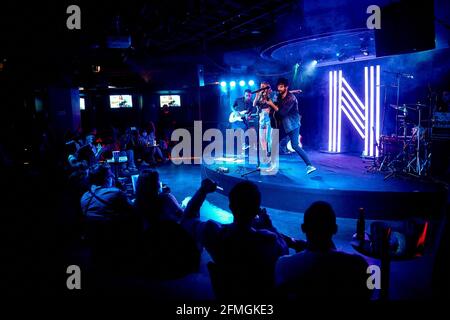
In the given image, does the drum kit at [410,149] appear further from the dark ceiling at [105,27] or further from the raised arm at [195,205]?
the raised arm at [195,205]

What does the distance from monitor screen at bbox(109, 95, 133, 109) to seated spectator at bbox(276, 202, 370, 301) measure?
736 inches

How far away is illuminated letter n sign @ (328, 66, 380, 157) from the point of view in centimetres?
921

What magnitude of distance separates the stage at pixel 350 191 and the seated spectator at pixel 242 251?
3165 mm

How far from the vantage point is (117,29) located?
8078 millimetres

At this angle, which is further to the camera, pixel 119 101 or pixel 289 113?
pixel 119 101

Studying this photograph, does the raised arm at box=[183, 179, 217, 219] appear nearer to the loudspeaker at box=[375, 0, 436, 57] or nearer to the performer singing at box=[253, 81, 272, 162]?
the performer singing at box=[253, 81, 272, 162]

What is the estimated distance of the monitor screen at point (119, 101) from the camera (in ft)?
62.9

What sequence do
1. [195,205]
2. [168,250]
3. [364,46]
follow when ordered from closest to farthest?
[168,250]
[195,205]
[364,46]

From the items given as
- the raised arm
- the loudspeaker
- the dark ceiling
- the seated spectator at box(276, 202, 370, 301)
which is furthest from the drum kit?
the seated spectator at box(276, 202, 370, 301)

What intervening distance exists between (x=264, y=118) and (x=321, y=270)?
4.80m

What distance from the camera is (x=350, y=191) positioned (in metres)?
5.07

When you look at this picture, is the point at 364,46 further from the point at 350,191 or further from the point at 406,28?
the point at 350,191

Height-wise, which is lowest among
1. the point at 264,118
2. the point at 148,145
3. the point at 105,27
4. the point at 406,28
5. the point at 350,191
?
the point at 350,191

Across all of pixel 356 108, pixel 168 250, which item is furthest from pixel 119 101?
pixel 168 250
